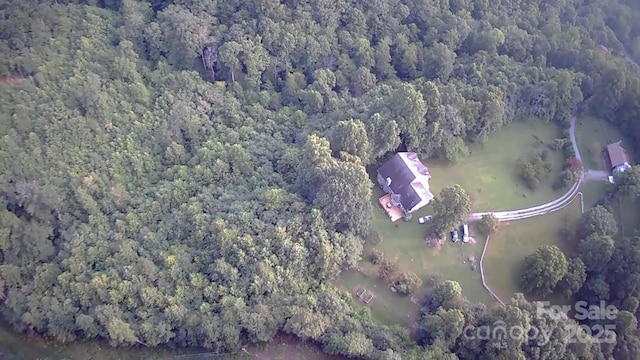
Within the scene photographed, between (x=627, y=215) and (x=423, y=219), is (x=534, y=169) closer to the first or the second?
(x=627, y=215)

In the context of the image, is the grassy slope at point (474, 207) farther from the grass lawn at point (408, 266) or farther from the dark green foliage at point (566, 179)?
the dark green foliage at point (566, 179)

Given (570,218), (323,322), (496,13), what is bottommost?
(570,218)

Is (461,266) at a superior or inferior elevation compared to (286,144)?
inferior

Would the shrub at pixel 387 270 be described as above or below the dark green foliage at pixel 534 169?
below

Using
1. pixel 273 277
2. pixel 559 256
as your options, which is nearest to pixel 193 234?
pixel 273 277

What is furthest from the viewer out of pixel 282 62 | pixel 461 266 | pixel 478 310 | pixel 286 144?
pixel 282 62

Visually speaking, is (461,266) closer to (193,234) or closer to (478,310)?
(478,310)

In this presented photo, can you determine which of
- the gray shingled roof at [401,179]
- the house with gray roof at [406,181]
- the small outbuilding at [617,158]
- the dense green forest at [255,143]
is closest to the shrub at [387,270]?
the dense green forest at [255,143]

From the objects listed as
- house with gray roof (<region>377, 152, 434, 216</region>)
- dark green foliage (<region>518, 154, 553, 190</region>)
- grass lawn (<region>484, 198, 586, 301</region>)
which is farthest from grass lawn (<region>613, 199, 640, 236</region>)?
house with gray roof (<region>377, 152, 434, 216</region>)
